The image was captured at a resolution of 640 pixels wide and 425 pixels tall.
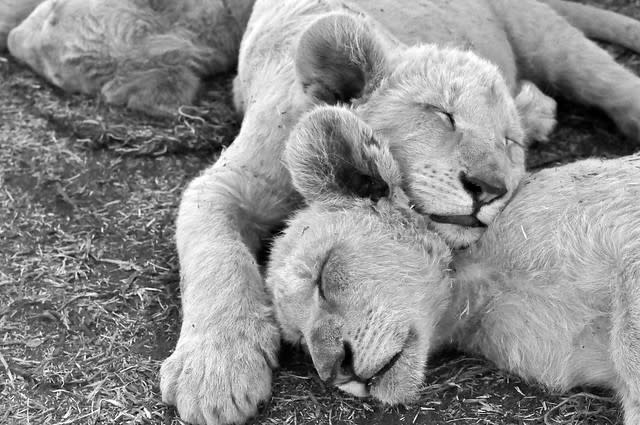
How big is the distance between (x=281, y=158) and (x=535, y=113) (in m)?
1.44

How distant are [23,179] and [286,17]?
170 cm

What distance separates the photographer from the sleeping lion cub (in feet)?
9.68

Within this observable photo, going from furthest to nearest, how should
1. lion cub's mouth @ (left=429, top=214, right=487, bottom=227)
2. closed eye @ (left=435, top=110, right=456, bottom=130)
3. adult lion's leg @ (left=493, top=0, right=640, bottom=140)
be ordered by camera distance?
adult lion's leg @ (left=493, top=0, right=640, bottom=140) → closed eye @ (left=435, top=110, right=456, bottom=130) → lion cub's mouth @ (left=429, top=214, right=487, bottom=227)

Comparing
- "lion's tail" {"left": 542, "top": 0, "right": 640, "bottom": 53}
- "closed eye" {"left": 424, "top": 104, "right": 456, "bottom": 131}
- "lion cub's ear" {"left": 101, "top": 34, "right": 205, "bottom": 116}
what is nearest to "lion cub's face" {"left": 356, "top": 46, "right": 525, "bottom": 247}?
"closed eye" {"left": 424, "top": 104, "right": 456, "bottom": 131}

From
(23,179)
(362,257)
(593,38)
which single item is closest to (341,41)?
(362,257)

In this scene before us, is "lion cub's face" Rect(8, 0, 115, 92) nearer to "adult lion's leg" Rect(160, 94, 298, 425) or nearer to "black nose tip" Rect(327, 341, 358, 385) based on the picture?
"adult lion's leg" Rect(160, 94, 298, 425)

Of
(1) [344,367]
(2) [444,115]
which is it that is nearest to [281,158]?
(2) [444,115]

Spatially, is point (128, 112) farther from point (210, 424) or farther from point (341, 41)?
point (210, 424)

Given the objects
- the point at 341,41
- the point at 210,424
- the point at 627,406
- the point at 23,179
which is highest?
the point at 341,41

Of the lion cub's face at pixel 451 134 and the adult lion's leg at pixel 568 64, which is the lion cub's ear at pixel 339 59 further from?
the adult lion's leg at pixel 568 64

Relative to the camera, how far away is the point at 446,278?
3.26 m

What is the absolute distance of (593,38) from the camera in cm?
589

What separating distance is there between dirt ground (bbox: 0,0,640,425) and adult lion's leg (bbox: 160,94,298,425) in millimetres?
133

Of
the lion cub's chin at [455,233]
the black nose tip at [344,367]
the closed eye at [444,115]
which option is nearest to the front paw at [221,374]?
the black nose tip at [344,367]
